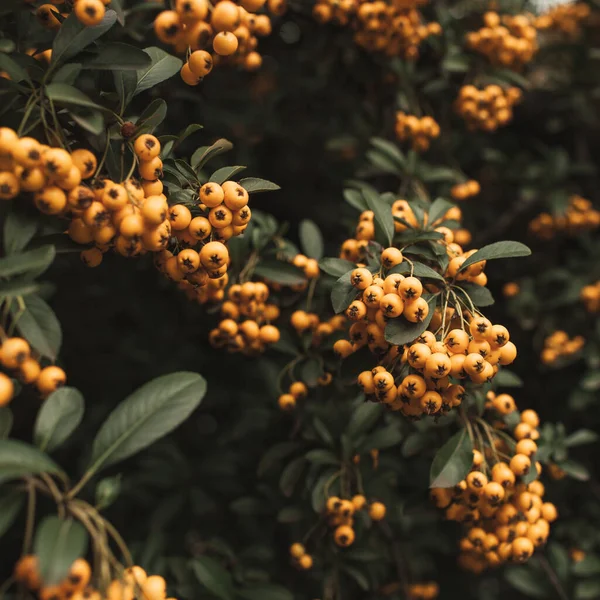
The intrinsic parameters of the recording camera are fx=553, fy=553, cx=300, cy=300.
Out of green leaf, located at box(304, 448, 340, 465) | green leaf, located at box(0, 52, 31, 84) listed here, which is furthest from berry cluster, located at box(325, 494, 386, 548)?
green leaf, located at box(0, 52, 31, 84)

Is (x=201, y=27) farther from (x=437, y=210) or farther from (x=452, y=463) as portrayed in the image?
(x=452, y=463)

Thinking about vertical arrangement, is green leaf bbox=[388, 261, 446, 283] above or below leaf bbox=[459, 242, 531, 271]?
below

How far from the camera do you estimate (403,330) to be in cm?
164

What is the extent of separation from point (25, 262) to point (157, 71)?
792mm

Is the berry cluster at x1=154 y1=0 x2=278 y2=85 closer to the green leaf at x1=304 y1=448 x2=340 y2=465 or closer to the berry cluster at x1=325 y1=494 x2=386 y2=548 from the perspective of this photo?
the green leaf at x1=304 y1=448 x2=340 y2=465

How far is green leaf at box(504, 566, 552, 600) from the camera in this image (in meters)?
2.87

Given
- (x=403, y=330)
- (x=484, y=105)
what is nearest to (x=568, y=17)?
(x=484, y=105)

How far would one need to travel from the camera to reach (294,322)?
2.29 meters

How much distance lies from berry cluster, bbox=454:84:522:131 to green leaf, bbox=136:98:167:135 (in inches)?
77.5

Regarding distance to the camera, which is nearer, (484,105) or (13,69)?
(13,69)

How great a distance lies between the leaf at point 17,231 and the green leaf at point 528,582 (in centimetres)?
281

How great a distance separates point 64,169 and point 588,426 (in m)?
3.53

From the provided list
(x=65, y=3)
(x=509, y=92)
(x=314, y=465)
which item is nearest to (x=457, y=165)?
(x=509, y=92)

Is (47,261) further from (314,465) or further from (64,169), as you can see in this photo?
(314,465)
